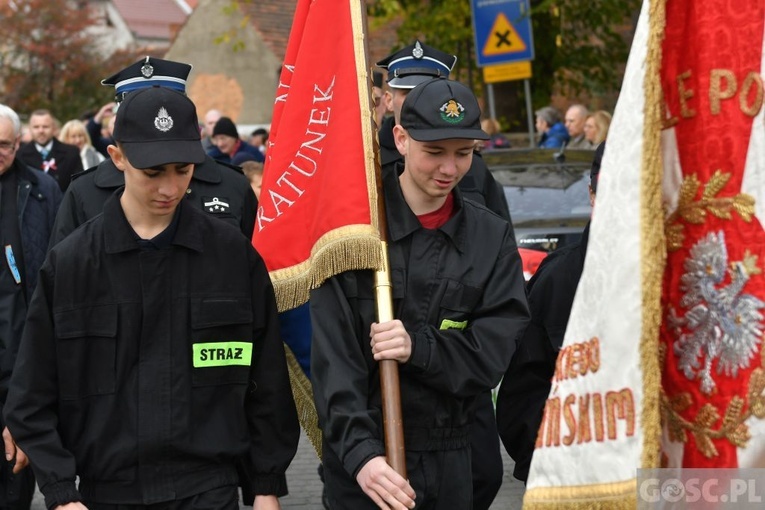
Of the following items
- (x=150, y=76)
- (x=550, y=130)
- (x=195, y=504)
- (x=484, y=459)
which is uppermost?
(x=150, y=76)

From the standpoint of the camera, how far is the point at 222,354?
3994 mm

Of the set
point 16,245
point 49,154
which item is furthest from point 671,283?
point 49,154

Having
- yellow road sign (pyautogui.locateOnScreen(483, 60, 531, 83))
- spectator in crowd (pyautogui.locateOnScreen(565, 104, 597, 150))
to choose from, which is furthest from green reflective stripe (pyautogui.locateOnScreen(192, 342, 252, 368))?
spectator in crowd (pyautogui.locateOnScreen(565, 104, 597, 150))

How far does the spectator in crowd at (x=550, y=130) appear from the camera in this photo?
15398 millimetres

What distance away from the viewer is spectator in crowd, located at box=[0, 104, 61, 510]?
18.9 feet

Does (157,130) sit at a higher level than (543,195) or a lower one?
higher

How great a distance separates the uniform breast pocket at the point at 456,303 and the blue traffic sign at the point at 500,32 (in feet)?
35.0

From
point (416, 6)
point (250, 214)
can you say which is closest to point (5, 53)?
point (416, 6)

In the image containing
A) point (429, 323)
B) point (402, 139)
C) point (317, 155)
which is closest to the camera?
point (429, 323)

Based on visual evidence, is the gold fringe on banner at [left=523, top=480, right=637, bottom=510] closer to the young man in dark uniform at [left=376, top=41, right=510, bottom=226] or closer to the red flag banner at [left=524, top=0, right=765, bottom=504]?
the red flag banner at [left=524, top=0, right=765, bottom=504]

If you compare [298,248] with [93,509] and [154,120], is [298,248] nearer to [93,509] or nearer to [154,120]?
[154,120]

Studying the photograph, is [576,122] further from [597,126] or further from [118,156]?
[118,156]

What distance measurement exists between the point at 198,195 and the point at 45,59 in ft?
131

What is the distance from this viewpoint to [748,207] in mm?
2664
